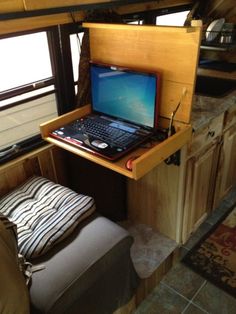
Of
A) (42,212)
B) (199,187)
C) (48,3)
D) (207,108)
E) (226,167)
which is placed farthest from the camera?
(226,167)

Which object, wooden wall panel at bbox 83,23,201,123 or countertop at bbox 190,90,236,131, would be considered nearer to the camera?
wooden wall panel at bbox 83,23,201,123

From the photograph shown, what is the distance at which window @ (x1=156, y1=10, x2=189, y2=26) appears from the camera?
7.55 ft

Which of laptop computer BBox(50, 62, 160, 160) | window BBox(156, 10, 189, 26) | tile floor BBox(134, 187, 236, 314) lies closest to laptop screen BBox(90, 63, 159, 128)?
laptop computer BBox(50, 62, 160, 160)

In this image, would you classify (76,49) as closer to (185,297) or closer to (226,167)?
(226,167)

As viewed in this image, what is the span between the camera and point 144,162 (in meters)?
1.35

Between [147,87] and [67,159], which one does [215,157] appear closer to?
[147,87]

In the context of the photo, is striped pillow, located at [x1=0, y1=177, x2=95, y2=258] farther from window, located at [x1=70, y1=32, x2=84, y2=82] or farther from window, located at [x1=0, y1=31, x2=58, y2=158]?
window, located at [x1=70, y1=32, x2=84, y2=82]

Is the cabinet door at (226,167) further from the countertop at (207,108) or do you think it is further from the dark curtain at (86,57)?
the dark curtain at (86,57)

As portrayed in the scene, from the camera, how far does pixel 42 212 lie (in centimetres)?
153

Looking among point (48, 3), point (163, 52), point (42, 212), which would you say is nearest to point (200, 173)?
point (163, 52)

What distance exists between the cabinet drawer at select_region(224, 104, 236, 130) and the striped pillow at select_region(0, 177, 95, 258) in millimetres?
1052

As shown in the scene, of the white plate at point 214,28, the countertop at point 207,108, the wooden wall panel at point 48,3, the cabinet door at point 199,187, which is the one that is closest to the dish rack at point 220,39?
the white plate at point 214,28

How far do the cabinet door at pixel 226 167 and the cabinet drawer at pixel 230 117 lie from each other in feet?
0.16

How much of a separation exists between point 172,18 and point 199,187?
1.42 meters
